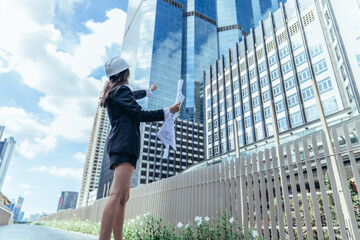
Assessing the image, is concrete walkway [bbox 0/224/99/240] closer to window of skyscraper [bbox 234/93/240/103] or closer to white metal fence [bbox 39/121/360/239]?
white metal fence [bbox 39/121/360/239]

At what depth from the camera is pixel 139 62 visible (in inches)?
3273

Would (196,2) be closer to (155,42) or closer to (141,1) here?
(141,1)

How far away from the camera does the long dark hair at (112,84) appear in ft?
8.11

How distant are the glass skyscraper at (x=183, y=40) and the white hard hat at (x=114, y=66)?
7120cm

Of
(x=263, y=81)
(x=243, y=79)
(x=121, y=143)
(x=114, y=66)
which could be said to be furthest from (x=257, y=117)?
(x=121, y=143)

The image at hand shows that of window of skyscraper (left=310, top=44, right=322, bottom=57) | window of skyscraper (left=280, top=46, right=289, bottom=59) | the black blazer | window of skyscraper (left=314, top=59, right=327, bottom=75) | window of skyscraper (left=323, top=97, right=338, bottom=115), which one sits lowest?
the black blazer

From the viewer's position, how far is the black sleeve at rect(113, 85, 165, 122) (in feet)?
7.47

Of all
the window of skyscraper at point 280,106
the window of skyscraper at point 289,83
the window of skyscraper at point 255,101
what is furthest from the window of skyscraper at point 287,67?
the window of skyscraper at point 255,101

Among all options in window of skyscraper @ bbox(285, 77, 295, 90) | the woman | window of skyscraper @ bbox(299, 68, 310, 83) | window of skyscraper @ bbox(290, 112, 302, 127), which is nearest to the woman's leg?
the woman

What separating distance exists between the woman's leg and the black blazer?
182mm

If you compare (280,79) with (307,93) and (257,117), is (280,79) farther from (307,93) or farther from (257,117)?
(257,117)

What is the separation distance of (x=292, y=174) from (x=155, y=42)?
290ft

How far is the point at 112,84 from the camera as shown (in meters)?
2.63

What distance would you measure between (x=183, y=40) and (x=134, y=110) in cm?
10230
